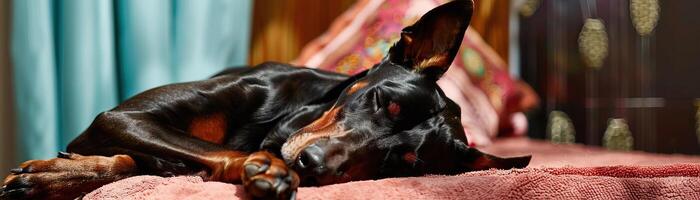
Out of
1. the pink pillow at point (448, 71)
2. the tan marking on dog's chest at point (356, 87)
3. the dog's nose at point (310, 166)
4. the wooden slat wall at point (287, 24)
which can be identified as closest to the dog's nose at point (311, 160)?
the dog's nose at point (310, 166)

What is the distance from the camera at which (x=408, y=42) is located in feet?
5.77

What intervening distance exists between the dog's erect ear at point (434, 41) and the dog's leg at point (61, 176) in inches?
28.2

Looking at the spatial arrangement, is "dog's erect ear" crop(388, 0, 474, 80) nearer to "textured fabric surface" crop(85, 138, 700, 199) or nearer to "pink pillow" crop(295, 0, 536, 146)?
"textured fabric surface" crop(85, 138, 700, 199)

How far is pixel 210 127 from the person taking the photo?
67.9 inches

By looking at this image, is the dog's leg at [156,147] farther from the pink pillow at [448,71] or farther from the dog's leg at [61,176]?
the pink pillow at [448,71]

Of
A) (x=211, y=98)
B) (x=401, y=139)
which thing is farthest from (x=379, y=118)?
(x=211, y=98)

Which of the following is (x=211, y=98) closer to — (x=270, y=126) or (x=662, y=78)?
(x=270, y=126)

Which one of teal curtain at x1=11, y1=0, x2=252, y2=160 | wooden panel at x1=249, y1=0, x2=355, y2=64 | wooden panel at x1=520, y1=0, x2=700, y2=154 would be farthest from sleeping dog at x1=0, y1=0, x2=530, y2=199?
wooden panel at x1=520, y1=0, x2=700, y2=154

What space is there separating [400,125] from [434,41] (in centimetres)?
33

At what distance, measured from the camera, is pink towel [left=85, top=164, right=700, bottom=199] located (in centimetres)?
118

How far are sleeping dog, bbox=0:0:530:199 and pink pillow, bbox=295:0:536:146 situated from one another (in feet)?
3.11

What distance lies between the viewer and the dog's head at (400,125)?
1322 millimetres

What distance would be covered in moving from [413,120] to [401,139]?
2.8 inches

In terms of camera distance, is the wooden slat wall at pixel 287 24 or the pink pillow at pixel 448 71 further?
the wooden slat wall at pixel 287 24
